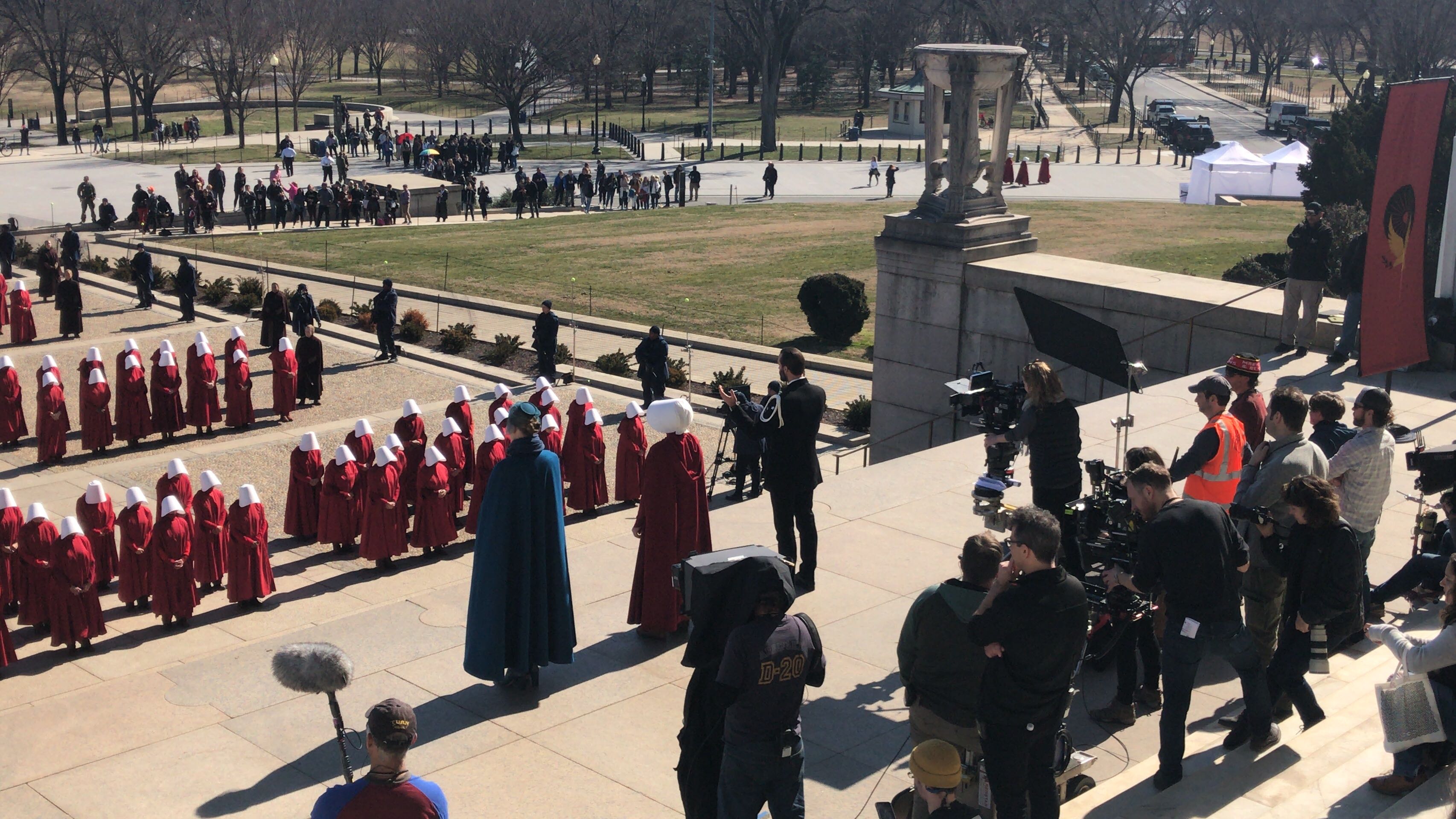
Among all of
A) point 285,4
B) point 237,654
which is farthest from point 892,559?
point 285,4

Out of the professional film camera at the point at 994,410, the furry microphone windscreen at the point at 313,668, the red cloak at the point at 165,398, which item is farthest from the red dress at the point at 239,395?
the furry microphone windscreen at the point at 313,668

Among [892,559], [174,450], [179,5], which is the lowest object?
[174,450]

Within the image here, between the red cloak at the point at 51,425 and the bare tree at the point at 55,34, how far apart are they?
51.3 meters

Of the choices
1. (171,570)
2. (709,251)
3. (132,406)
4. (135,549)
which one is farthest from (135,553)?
(709,251)

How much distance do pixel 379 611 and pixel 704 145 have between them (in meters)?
53.7

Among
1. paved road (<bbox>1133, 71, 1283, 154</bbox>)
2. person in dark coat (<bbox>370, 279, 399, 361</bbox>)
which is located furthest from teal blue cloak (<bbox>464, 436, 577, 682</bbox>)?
paved road (<bbox>1133, 71, 1283, 154</bbox>)

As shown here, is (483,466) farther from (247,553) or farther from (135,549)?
(135,549)

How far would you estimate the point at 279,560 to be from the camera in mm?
12508

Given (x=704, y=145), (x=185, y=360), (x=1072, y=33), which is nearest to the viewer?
(x=185, y=360)

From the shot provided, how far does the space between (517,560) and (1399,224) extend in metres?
8.47

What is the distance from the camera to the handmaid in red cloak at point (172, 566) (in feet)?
34.3

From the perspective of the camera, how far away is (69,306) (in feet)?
74.0

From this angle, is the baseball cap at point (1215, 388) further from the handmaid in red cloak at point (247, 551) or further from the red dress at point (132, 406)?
the red dress at point (132, 406)

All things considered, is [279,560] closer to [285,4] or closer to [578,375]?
[578,375]
